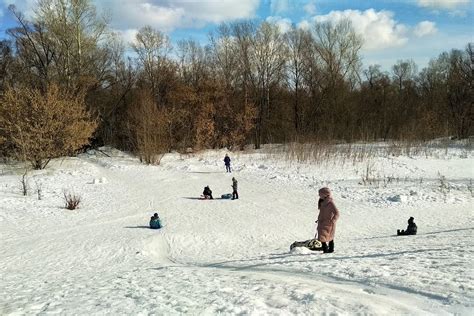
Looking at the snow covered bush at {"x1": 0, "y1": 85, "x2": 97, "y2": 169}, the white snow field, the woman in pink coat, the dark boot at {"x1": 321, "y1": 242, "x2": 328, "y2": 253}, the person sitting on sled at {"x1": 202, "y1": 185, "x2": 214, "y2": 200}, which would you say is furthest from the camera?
the snow covered bush at {"x1": 0, "y1": 85, "x2": 97, "y2": 169}

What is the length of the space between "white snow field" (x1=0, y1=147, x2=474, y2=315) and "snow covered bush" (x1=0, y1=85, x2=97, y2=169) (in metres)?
1.98

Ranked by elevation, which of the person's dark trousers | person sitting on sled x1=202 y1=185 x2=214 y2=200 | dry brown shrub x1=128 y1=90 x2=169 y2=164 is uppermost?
dry brown shrub x1=128 y1=90 x2=169 y2=164

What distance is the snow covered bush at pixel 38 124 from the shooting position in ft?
96.2

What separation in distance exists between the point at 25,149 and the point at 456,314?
30.1 metres

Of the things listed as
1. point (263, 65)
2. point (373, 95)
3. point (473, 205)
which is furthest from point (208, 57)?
point (473, 205)

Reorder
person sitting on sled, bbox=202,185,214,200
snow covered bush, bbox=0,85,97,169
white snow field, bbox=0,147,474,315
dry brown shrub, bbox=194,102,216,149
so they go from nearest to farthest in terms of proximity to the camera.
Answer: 1. white snow field, bbox=0,147,474,315
2. person sitting on sled, bbox=202,185,214,200
3. snow covered bush, bbox=0,85,97,169
4. dry brown shrub, bbox=194,102,216,149

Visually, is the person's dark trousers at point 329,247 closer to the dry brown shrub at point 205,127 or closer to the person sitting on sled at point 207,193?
the person sitting on sled at point 207,193

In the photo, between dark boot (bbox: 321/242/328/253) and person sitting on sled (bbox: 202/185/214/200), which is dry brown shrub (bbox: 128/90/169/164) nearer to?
person sitting on sled (bbox: 202/185/214/200)

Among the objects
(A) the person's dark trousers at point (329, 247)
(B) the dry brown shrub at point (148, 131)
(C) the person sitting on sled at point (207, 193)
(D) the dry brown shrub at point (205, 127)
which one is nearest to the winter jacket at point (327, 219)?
(A) the person's dark trousers at point (329, 247)

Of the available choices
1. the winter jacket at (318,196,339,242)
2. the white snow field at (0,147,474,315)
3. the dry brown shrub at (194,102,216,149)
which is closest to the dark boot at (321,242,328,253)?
the winter jacket at (318,196,339,242)

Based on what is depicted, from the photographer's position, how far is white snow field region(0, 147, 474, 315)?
5.93 meters

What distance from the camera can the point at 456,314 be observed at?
16.0 ft

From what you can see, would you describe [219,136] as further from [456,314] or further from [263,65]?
[456,314]

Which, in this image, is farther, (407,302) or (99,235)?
(99,235)
